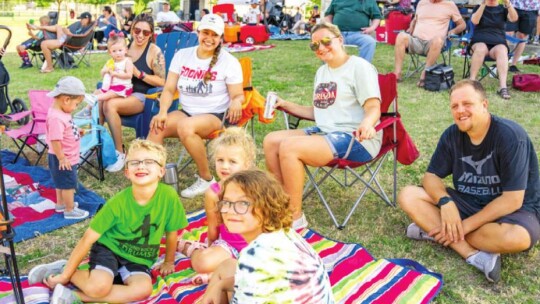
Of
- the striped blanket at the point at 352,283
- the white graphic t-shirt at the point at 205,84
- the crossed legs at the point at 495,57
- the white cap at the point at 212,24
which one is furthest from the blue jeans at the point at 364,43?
the striped blanket at the point at 352,283

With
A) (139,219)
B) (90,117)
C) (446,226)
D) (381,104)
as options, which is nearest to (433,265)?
(446,226)

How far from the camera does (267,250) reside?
5.35 ft

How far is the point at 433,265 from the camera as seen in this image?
304cm

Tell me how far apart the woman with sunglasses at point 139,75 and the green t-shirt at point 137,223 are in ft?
6.44

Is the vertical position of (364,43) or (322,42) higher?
(322,42)

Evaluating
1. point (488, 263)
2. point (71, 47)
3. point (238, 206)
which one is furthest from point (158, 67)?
point (71, 47)

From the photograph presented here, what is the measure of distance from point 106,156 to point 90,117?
1.25 feet

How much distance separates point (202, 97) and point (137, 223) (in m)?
1.68

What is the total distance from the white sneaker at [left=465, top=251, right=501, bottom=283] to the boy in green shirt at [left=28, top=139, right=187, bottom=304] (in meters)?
1.57

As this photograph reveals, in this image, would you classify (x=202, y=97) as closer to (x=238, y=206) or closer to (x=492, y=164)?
(x=492, y=164)

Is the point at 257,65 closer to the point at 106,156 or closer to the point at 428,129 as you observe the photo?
the point at 428,129

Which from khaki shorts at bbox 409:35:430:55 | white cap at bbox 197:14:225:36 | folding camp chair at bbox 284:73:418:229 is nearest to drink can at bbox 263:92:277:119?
folding camp chair at bbox 284:73:418:229

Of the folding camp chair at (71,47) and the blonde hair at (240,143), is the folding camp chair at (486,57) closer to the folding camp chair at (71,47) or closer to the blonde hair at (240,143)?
the blonde hair at (240,143)

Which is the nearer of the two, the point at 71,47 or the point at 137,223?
the point at 137,223
